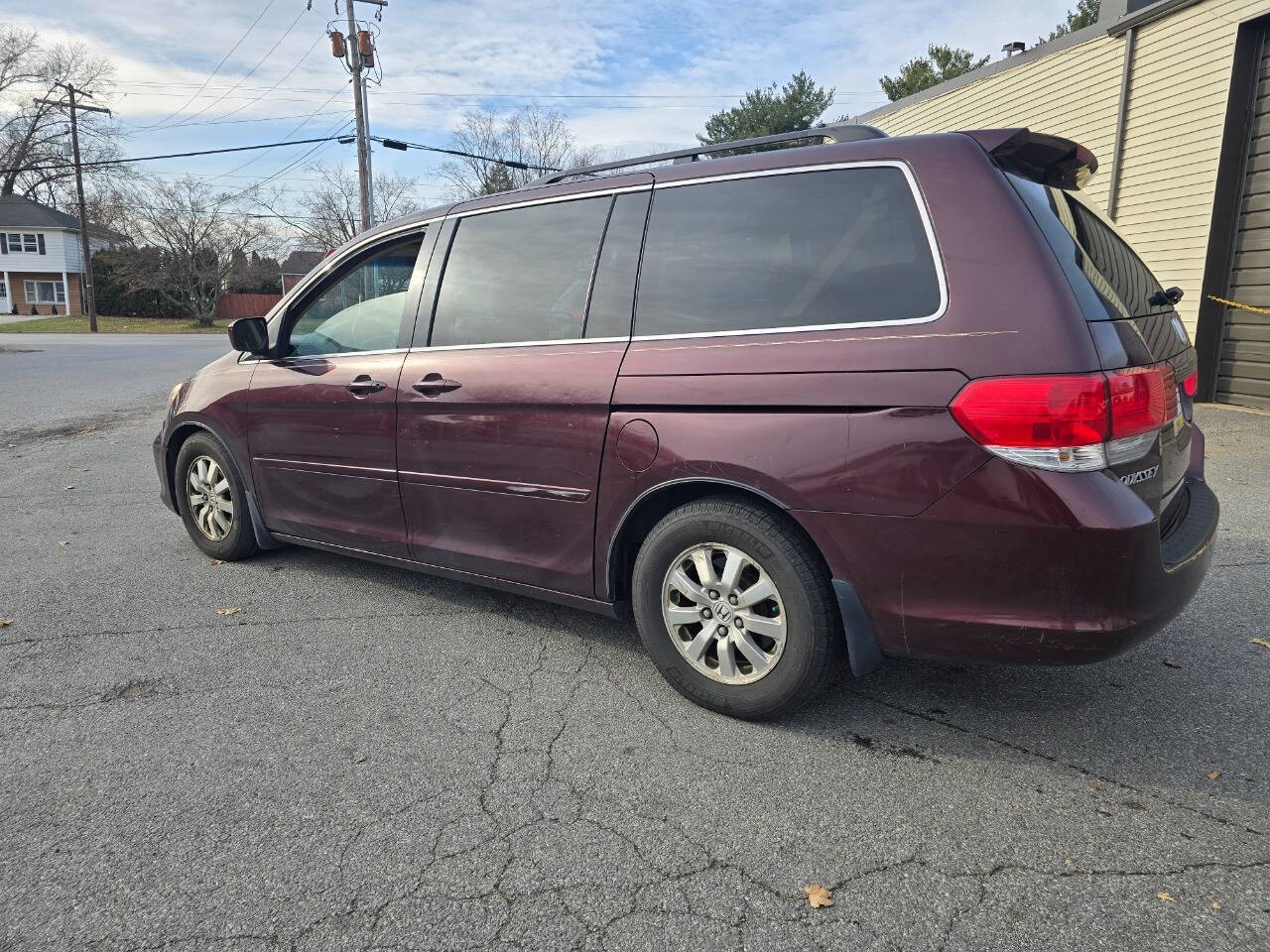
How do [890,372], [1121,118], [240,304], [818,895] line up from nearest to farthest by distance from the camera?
[818,895] < [890,372] < [1121,118] < [240,304]

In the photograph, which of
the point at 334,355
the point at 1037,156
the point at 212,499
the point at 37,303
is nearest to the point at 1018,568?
the point at 1037,156

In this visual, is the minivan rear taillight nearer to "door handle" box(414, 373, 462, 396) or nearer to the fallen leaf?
the fallen leaf

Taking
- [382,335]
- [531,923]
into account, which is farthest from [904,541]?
[382,335]

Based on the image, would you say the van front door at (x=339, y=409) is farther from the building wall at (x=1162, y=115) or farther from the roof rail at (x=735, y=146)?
the building wall at (x=1162, y=115)

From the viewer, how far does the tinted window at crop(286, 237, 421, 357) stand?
13.0 feet

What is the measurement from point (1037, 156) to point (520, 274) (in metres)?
1.94

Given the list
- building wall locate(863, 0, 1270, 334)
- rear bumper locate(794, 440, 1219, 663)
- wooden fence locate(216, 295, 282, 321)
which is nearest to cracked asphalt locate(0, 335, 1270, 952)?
rear bumper locate(794, 440, 1219, 663)

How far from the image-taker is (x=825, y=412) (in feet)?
8.59

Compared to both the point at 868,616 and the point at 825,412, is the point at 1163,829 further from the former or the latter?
the point at 825,412

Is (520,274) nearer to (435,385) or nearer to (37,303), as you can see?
(435,385)

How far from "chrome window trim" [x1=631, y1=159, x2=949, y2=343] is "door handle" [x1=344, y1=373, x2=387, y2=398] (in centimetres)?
135

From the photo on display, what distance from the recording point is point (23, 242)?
57.1m

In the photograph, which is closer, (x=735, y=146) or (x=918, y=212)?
(x=918, y=212)

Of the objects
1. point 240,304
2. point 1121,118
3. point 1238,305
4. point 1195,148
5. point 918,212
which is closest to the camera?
point 918,212
